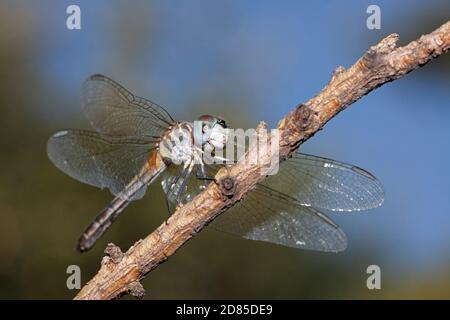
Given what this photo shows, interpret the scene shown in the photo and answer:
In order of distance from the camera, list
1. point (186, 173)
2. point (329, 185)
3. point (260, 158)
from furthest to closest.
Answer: point (186, 173), point (329, 185), point (260, 158)

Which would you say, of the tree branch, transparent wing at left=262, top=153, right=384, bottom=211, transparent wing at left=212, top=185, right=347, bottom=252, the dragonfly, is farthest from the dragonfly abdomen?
the tree branch

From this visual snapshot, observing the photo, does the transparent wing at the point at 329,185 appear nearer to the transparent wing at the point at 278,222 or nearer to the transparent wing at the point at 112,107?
the transparent wing at the point at 278,222

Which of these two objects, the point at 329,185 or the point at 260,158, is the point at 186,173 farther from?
the point at 260,158

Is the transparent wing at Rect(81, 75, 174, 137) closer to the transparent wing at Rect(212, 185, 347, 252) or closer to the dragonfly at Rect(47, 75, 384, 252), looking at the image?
the dragonfly at Rect(47, 75, 384, 252)

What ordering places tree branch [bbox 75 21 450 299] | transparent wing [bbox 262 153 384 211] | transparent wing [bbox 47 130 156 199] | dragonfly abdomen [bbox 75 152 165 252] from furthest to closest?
transparent wing [bbox 47 130 156 199] → dragonfly abdomen [bbox 75 152 165 252] → transparent wing [bbox 262 153 384 211] → tree branch [bbox 75 21 450 299]

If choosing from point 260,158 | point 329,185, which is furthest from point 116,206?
point 260,158
